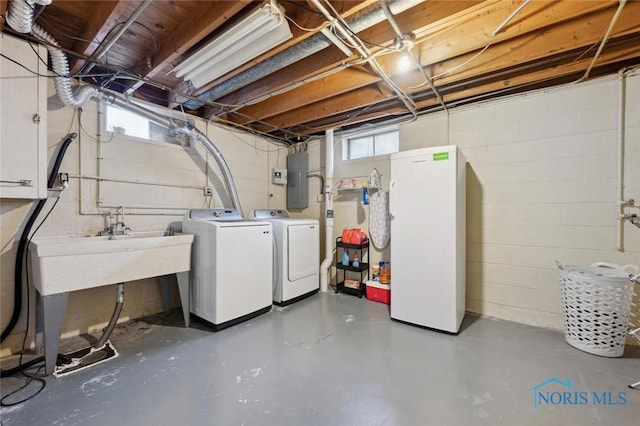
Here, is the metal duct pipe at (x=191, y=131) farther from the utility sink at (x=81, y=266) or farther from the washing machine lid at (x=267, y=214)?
the utility sink at (x=81, y=266)

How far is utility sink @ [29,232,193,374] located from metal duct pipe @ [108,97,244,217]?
1.00m

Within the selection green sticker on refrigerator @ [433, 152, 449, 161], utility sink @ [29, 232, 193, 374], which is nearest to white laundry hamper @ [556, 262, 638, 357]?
green sticker on refrigerator @ [433, 152, 449, 161]

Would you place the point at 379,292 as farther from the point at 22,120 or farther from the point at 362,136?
the point at 22,120

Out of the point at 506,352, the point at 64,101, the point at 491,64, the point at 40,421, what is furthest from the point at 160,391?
the point at 491,64

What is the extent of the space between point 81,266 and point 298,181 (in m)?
2.82

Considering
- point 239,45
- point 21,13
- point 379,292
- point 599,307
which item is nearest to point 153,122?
point 21,13

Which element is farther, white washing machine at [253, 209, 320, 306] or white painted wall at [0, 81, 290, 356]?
white washing machine at [253, 209, 320, 306]

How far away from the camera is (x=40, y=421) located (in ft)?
4.60

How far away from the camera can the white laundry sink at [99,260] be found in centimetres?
180

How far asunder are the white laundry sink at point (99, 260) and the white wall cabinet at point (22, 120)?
1.48ft

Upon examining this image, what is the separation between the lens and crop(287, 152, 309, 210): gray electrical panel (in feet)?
13.6

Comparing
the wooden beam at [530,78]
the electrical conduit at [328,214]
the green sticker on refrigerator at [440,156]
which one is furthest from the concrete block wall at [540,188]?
the electrical conduit at [328,214]

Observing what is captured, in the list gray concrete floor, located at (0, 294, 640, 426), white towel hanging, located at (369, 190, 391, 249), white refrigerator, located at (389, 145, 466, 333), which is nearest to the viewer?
gray concrete floor, located at (0, 294, 640, 426)

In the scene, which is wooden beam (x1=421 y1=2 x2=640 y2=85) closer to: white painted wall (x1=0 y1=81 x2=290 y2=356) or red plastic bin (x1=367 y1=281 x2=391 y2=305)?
red plastic bin (x1=367 y1=281 x2=391 y2=305)
